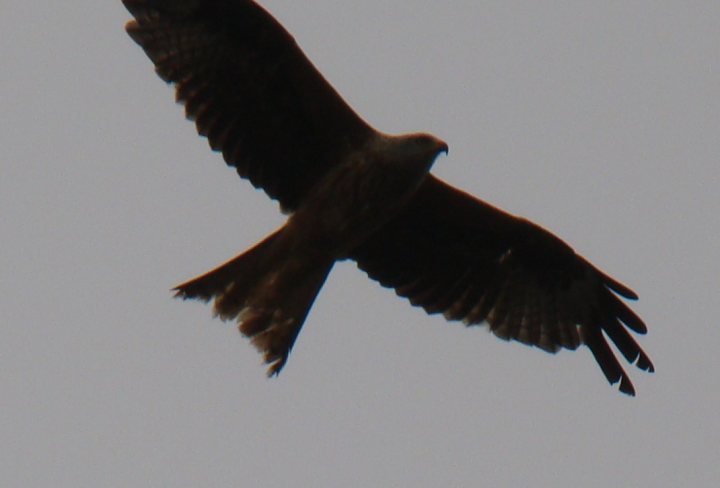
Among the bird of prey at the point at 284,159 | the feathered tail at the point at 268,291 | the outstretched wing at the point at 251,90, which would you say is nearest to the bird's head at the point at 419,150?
the bird of prey at the point at 284,159

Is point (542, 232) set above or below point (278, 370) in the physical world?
above

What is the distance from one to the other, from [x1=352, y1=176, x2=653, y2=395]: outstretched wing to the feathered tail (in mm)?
780

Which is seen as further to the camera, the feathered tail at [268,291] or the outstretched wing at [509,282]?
the outstretched wing at [509,282]

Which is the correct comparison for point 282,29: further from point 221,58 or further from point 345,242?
point 345,242

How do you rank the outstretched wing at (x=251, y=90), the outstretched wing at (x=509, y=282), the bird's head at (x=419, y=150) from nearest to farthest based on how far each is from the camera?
the outstretched wing at (x=251, y=90) < the bird's head at (x=419, y=150) < the outstretched wing at (x=509, y=282)

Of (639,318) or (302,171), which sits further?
(639,318)

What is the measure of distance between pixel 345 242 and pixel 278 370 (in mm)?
844

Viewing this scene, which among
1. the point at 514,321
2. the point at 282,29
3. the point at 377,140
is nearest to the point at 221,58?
the point at 282,29

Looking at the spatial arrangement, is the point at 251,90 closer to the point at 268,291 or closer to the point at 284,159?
the point at 284,159

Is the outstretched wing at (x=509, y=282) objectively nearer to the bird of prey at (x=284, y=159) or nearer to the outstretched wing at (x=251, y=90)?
the bird of prey at (x=284, y=159)

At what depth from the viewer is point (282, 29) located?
9.68m

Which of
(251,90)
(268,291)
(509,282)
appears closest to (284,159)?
(251,90)

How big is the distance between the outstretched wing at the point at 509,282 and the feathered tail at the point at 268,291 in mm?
780

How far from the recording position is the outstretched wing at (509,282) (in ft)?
35.1
